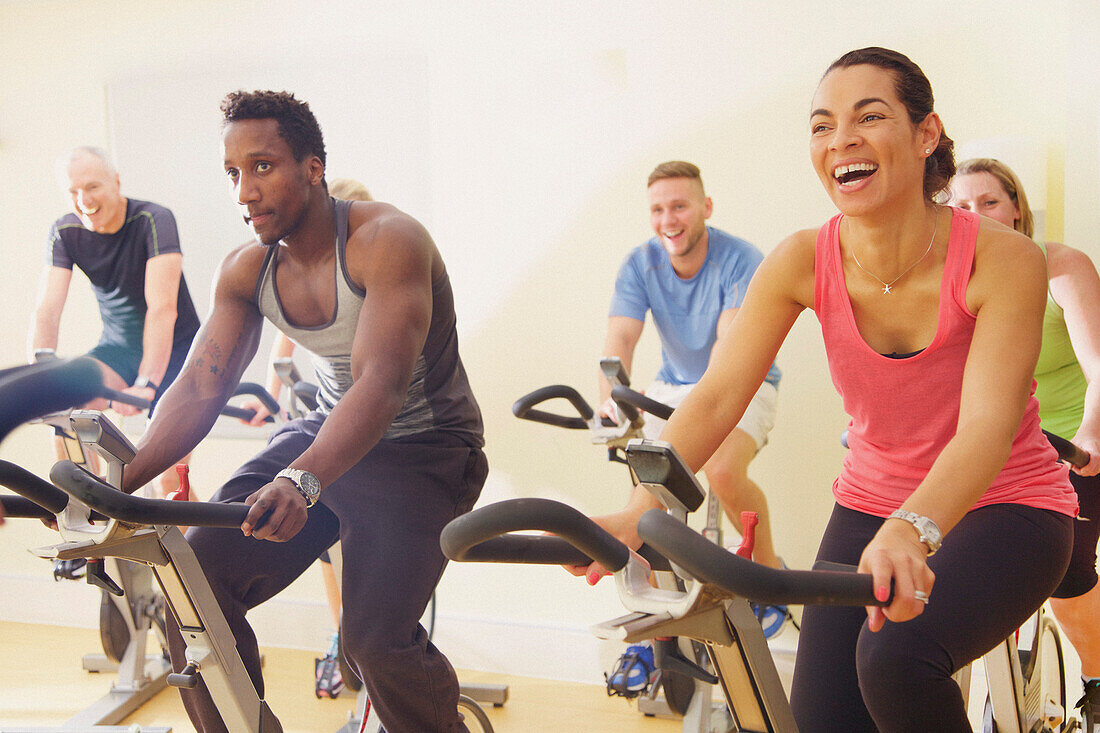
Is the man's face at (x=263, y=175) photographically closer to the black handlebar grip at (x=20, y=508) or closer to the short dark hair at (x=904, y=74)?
the black handlebar grip at (x=20, y=508)

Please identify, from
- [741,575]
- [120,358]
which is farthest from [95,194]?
[741,575]

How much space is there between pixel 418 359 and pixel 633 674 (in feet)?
4.62

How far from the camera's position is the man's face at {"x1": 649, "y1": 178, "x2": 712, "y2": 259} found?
2.81m

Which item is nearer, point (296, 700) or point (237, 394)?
point (237, 394)

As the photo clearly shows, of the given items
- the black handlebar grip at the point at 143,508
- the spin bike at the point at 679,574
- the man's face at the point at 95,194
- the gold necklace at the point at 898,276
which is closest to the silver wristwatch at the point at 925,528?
the spin bike at the point at 679,574

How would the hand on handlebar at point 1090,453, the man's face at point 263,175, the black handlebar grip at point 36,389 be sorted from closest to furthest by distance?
1. the black handlebar grip at point 36,389
2. the hand on handlebar at point 1090,453
3. the man's face at point 263,175

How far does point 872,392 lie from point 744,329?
22 cm

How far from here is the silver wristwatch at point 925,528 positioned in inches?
39.9

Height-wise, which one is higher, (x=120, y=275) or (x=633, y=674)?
(x=120, y=275)

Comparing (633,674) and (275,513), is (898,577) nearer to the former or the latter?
(275,513)

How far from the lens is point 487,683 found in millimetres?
3195

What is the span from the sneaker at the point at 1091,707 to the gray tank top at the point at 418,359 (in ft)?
5.23

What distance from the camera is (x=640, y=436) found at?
249 centimetres

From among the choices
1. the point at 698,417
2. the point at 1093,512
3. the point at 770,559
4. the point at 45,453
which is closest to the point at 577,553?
the point at 698,417
